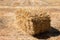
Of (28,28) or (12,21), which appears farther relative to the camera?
(12,21)

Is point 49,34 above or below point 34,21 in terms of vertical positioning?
below

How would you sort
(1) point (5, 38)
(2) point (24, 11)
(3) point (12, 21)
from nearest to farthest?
(1) point (5, 38)
(2) point (24, 11)
(3) point (12, 21)

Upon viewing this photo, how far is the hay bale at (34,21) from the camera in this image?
539 cm

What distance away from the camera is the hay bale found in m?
5.39

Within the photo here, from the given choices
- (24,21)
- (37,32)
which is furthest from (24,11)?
(37,32)

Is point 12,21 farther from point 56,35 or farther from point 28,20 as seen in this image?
point 56,35

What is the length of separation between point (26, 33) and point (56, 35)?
0.68 metres

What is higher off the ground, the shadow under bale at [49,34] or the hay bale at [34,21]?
the hay bale at [34,21]

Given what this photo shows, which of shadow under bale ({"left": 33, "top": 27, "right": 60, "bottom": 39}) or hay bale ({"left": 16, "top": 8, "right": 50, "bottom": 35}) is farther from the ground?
hay bale ({"left": 16, "top": 8, "right": 50, "bottom": 35})

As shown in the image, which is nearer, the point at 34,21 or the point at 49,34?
the point at 34,21

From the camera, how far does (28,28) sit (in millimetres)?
5512

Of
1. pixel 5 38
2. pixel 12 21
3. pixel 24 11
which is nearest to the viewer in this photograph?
pixel 5 38

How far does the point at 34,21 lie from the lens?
5379 mm

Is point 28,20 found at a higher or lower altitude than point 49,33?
higher
